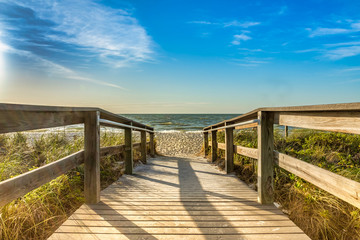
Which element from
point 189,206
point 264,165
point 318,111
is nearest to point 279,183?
point 264,165

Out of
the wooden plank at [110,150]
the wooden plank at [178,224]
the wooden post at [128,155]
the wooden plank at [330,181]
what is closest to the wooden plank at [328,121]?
the wooden plank at [330,181]

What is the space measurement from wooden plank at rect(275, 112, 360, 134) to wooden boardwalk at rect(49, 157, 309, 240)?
3.34 ft

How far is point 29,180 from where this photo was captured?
1874mm

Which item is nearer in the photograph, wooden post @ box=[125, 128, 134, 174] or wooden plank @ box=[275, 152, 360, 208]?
wooden plank @ box=[275, 152, 360, 208]

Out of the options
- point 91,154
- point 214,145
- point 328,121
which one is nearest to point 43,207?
point 91,154

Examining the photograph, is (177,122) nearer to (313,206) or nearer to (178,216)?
(313,206)

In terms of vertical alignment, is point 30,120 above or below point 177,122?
above

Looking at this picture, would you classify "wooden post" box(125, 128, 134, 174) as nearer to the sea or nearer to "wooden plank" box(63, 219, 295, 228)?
"wooden plank" box(63, 219, 295, 228)

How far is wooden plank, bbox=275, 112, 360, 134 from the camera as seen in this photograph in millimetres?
1646

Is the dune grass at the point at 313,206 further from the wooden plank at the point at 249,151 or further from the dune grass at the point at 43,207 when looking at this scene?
the dune grass at the point at 43,207

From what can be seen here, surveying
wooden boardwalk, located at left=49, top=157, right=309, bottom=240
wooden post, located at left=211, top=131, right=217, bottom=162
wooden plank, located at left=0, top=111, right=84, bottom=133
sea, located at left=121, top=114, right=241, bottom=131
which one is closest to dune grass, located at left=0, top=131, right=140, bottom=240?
wooden boardwalk, located at left=49, top=157, right=309, bottom=240

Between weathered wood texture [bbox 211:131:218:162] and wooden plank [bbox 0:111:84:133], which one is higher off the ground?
wooden plank [bbox 0:111:84:133]

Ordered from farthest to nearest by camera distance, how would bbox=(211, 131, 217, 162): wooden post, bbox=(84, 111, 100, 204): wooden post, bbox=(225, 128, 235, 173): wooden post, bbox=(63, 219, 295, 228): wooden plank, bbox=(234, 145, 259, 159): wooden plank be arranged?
bbox=(211, 131, 217, 162): wooden post, bbox=(225, 128, 235, 173): wooden post, bbox=(234, 145, 259, 159): wooden plank, bbox=(84, 111, 100, 204): wooden post, bbox=(63, 219, 295, 228): wooden plank

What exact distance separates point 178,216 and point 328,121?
5.64 feet
